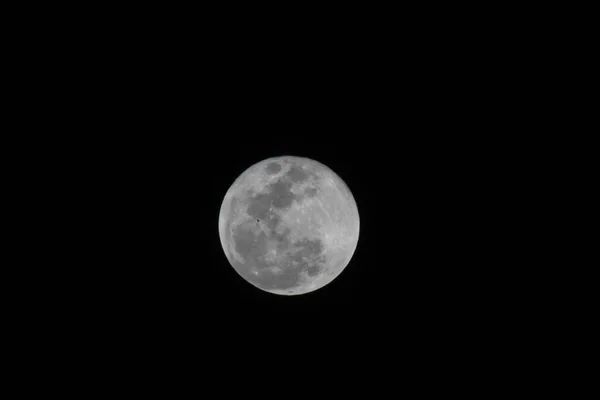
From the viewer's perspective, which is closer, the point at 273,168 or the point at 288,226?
the point at 288,226

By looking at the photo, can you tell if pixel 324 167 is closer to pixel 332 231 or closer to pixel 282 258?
pixel 332 231

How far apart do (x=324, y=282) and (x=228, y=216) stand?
1.64 m

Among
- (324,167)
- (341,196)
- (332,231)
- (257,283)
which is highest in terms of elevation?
(324,167)

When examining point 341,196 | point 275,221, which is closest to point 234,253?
point 275,221

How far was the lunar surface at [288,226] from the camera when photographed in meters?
5.29

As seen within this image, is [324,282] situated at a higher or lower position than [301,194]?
lower

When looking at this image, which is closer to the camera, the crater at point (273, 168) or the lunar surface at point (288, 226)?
the lunar surface at point (288, 226)

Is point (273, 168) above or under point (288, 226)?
above

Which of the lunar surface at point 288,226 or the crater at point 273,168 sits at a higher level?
the crater at point 273,168

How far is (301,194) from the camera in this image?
540 cm

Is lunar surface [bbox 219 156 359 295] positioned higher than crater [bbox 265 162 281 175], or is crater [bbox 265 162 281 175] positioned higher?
crater [bbox 265 162 281 175]

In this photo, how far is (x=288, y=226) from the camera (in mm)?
5246

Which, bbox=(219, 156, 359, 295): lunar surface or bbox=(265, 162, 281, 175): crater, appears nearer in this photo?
bbox=(219, 156, 359, 295): lunar surface

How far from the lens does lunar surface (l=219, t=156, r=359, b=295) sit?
529 cm
